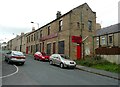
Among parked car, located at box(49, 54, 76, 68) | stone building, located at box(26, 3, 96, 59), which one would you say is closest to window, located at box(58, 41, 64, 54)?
stone building, located at box(26, 3, 96, 59)

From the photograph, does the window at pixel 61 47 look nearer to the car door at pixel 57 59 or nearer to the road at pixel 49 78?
the car door at pixel 57 59

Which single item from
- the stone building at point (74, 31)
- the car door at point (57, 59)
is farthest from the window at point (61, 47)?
the car door at point (57, 59)

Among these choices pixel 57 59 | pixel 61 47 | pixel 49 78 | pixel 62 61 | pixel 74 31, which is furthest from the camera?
pixel 61 47

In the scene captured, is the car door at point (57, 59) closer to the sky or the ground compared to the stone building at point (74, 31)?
closer to the ground

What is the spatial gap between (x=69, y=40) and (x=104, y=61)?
8.11 metres

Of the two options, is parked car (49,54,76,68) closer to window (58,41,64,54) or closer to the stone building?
the stone building

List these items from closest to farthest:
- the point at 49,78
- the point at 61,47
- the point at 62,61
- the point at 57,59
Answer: the point at 49,78
the point at 62,61
the point at 57,59
the point at 61,47

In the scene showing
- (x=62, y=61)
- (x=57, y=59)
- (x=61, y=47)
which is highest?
(x=61, y=47)

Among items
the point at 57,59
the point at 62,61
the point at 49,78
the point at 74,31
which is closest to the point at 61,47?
the point at 74,31

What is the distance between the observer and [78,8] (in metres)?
31.6

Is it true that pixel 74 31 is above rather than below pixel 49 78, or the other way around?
above

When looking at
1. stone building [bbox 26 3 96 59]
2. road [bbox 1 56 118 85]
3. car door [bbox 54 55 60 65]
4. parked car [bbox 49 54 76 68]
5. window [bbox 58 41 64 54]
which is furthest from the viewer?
window [bbox 58 41 64 54]

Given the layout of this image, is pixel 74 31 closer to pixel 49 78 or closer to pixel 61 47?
pixel 61 47

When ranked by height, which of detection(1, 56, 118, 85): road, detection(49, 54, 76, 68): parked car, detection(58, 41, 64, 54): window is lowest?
detection(1, 56, 118, 85): road
